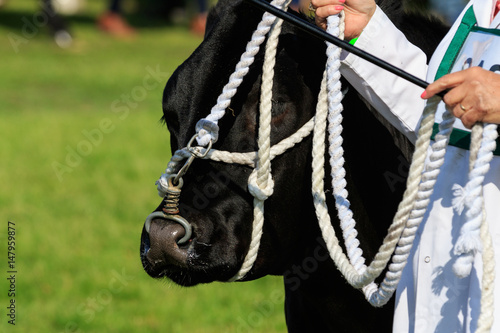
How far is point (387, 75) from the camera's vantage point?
1982 millimetres

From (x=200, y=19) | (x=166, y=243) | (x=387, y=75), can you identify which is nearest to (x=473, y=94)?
(x=387, y=75)

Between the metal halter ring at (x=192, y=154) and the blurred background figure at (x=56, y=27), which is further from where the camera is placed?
the blurred background figure at (x=56, y=27)

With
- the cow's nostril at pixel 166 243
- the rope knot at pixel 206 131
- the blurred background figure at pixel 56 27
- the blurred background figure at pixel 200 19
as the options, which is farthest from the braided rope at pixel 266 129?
the blurred background figure at pixel 200 19

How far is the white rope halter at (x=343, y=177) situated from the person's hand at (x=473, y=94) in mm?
42

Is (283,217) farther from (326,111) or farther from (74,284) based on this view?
(74,284)

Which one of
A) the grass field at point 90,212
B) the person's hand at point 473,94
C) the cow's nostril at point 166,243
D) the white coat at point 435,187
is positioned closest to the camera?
the person's hand at point 473,94

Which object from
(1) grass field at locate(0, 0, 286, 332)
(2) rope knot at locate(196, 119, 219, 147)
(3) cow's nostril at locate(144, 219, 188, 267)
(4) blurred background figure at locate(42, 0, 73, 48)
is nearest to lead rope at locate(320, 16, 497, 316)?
(2) rope knot at locate(196, 119, 219, 147)

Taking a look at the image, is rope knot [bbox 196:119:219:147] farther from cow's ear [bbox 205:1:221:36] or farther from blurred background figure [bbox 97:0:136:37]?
blurred background figure [bbox 97:0:136:37]

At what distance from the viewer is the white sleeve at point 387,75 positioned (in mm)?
1967

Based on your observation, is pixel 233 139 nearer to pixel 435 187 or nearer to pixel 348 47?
pixel 348 47

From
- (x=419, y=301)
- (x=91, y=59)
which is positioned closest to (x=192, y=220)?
(x=419, y=301)

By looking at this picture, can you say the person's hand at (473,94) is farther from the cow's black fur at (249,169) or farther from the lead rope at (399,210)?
the cow's black fur at (249,169)

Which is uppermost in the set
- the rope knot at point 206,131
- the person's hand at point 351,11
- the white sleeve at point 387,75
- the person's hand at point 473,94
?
the person's hand at point 473,94

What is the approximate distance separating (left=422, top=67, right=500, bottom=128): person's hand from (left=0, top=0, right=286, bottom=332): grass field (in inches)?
45.5
